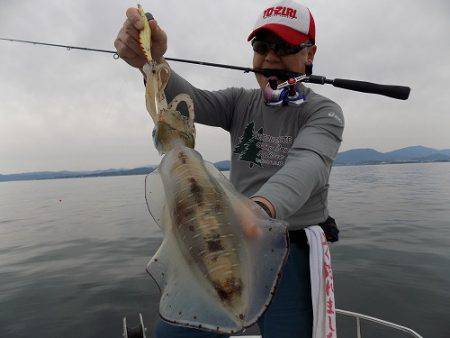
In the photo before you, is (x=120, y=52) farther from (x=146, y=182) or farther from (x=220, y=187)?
(x=220, y=187)

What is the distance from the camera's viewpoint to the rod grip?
3631 millimetres

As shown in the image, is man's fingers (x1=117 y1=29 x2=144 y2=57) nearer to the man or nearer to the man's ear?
the man

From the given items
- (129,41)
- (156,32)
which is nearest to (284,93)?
(156,32)

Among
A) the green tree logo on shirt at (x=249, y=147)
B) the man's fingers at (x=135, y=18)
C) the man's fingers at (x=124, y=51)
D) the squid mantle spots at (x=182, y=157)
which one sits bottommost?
the squid mantle spots at (x=182, y=157)

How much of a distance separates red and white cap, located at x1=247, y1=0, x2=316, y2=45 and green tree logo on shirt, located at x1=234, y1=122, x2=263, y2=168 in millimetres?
957

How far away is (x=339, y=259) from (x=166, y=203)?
18.1m

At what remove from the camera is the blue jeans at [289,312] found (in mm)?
3387

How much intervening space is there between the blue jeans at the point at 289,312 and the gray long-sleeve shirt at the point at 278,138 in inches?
18.1

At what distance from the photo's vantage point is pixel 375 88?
12.5 feet

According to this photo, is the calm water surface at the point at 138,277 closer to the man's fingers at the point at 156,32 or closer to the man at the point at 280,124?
the man at the point at 280,124

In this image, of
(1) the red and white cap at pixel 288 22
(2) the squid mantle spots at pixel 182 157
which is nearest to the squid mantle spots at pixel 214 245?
(2) the squid mantle spots at pixel 182 157

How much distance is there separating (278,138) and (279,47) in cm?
88

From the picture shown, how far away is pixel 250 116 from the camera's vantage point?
3977 mm

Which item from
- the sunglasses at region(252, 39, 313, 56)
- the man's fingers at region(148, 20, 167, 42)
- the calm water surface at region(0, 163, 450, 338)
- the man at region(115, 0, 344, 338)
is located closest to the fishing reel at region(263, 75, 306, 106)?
the man at region(115, 0, 344, 338)
